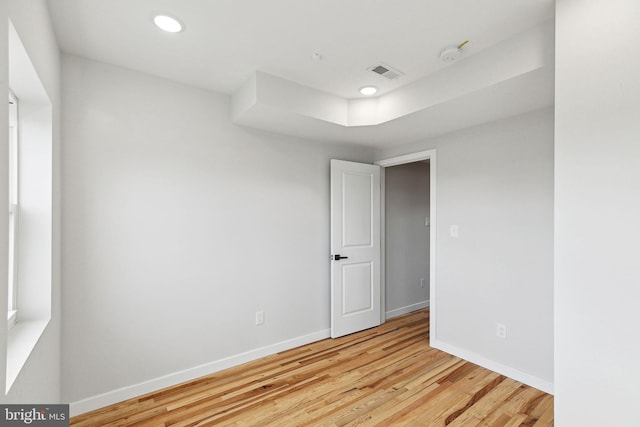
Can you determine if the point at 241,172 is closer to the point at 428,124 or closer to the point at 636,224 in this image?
the point at 428,124

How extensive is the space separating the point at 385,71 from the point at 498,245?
1.78m

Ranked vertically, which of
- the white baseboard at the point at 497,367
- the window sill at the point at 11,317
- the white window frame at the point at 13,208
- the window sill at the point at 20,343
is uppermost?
the white window frame at the point at 13,208

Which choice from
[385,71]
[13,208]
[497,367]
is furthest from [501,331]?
[13,208]

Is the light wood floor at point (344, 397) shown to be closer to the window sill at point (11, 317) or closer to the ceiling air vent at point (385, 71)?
the window sill at point (11, 317)

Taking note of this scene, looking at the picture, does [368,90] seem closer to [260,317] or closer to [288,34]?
[288,34]

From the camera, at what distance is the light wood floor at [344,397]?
2.05 meters

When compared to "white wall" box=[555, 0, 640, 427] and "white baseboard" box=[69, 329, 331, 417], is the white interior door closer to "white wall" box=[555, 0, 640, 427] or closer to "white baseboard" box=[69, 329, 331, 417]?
"white baseboard" box=[69, 329, 331, 417]

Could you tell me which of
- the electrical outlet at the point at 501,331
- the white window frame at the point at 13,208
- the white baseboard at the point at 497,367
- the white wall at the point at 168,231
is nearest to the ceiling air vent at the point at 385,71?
the white wall at the point at 168,231

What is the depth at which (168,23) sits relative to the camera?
181 cm

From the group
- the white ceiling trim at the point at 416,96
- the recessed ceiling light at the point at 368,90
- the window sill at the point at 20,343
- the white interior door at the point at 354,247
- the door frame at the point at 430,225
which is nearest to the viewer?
the window sill at the point at 20,343

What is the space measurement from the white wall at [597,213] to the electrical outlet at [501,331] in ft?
3.88

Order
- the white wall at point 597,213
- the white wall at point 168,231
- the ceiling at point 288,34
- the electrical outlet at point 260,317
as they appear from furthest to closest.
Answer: the electrical outlet at point 260,317 < the white wall at point 168,231 < the ceiling at point 288,34 < the white wall at point 597,213

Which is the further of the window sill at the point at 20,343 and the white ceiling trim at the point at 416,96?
the white ceiling trim at the point at 416,96

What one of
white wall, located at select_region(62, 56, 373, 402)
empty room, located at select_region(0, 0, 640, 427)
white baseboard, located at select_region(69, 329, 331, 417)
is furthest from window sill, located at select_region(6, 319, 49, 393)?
white baseboard, located at select_region(69, 329, 331, 417)
